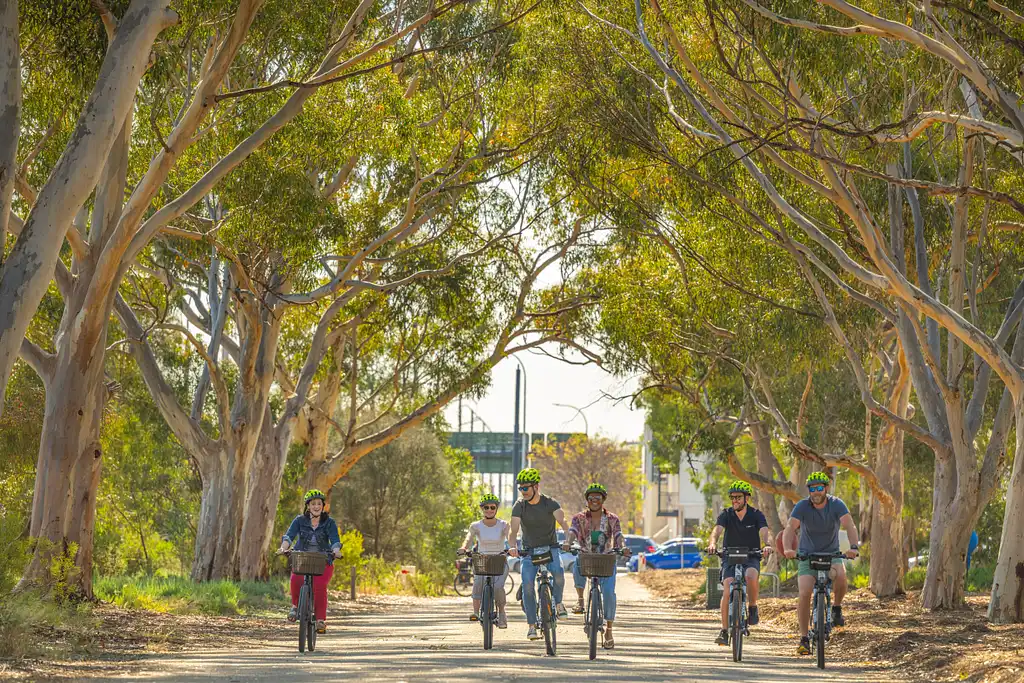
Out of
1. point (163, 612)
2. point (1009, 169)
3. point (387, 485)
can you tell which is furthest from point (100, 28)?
point (387, 485)

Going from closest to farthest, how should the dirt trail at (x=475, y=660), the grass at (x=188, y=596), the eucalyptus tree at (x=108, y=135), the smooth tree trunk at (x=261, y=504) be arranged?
the dirt trail at (x=475, y=660) < the eucalyptus tree at (x=108, y=135) < the grass at (x=188, y=596) < the smooth tree trunk at (x=261, y=504)

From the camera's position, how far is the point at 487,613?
1346 cm

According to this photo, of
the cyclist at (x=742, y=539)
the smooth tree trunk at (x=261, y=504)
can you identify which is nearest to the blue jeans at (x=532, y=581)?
the cyclist at (x=742, y=539)

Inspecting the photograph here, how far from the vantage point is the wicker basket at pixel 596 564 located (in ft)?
41.1

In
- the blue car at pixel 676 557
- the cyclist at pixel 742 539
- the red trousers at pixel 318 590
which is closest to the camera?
the red trousers at pixel 318 590

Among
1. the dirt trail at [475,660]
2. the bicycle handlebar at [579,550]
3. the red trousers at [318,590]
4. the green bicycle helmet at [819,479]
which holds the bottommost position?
the dirt trail at [475,660]

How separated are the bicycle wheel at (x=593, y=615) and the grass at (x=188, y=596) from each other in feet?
26.0

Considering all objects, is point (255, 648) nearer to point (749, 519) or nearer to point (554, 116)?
point (749, 519)

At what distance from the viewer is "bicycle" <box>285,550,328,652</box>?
12.9 metres

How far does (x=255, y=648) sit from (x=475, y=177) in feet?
38.3

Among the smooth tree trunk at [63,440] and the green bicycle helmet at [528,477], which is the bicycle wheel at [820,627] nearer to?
the green bicycle helmet at [528,477]

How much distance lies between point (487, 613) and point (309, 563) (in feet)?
6.07

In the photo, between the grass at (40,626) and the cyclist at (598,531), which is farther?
the cyclist at (598,531)

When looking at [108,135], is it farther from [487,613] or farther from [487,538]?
[487,613]
